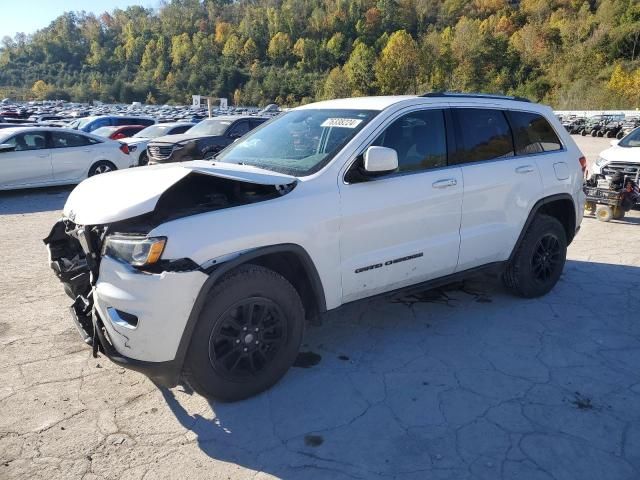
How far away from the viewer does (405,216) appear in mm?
3594

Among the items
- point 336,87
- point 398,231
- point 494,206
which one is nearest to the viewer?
point 398,231

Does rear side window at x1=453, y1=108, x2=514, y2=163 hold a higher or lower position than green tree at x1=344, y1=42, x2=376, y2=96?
lower

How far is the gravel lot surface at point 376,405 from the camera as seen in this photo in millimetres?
2578

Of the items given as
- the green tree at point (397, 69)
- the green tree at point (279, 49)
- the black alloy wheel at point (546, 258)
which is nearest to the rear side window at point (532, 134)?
the black alloy wheel at point (546, 258)

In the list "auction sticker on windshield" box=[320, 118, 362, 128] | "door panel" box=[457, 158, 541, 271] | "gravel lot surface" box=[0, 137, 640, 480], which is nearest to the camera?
"gravel lot surface" box=[0, 137, 640, 480]

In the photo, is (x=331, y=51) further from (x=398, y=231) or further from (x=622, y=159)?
(x=398, y=231)

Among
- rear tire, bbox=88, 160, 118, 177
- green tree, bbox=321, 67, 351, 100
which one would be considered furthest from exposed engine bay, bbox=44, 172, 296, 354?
green tree, bbox=321, 67, 351, 100

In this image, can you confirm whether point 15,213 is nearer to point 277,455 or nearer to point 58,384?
point 58,384

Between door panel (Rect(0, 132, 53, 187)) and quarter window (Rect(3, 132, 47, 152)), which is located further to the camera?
quarter window (Rect(3, 132, 47, 152))

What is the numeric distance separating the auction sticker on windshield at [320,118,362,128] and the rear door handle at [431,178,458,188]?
0.72 m

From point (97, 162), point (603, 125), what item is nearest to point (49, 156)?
point (97, 162)

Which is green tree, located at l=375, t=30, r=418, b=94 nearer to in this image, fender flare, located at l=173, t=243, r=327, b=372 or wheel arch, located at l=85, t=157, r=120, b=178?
wheel arch, located at l=85, t=157, r=120, b=178

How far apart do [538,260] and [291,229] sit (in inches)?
108

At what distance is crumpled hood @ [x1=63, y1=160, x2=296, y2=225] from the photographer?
279 cm
